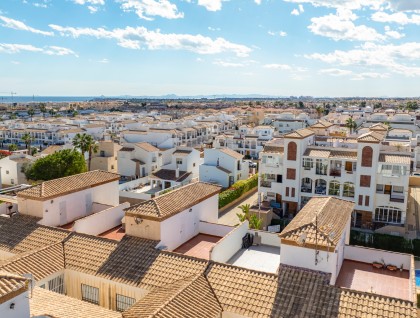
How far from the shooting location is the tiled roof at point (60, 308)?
53.9ft

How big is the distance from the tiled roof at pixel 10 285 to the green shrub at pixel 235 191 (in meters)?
39.2

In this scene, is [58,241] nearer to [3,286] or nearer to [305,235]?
[3,286]

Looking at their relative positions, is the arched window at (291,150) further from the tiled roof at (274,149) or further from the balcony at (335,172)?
the balcony at (335,172)

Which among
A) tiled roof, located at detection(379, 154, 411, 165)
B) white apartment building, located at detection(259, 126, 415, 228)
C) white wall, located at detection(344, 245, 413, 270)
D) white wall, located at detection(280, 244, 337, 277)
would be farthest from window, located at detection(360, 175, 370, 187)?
white wall, located at detection(280, 244, 337, 277)

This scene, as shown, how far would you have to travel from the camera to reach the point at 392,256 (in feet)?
76.2

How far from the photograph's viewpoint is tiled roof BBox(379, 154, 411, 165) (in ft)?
150

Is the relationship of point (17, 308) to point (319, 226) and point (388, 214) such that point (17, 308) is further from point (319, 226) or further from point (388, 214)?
point (388, 214)

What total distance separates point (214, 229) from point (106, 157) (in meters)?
50.6

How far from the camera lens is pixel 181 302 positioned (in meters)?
17.2

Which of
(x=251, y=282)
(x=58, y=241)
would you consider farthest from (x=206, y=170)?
(x=251, y=282)

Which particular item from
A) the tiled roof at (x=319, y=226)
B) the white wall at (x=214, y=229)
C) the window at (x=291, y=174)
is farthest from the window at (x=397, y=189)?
the white wall at (x=214, y=229)

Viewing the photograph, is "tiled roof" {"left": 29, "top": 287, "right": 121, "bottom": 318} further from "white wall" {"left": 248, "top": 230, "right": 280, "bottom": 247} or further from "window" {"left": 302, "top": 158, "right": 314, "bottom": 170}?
"window" {"left": 302, "top": 158, "right": 314, "bottom": 170}

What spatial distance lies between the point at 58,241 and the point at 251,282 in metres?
12.1

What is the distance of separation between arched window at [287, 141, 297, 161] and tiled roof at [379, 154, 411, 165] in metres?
10.0
